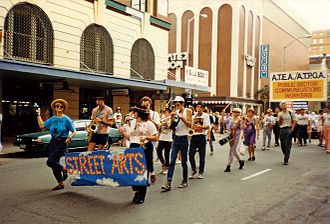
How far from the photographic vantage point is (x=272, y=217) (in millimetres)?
5031

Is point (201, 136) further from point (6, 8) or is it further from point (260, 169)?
point (6, 8)

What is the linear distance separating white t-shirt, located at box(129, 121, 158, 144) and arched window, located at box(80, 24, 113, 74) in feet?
46.4

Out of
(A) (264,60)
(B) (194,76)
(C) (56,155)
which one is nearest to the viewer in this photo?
(C) (56,155)

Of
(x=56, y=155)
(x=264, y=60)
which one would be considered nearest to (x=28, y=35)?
(x=56, y=155)

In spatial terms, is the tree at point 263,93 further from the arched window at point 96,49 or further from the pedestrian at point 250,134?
the pedestrian at point 250,134

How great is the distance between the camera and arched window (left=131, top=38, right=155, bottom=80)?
23703mm

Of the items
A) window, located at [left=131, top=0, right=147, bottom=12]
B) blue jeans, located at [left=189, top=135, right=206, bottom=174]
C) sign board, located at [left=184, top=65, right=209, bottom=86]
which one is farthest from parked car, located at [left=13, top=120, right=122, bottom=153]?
window, located at [left=131, top=0, right=147, bottom=12]

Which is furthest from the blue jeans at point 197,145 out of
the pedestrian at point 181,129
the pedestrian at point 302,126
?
the pedestrian at point 302,126

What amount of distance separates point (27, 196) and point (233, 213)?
3584 millimetres

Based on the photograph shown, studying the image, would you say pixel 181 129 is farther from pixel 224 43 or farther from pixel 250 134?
pixel 224 43

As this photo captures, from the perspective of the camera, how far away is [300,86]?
63.8ft

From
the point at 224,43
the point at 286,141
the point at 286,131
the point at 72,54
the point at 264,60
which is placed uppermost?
the point at 224,43

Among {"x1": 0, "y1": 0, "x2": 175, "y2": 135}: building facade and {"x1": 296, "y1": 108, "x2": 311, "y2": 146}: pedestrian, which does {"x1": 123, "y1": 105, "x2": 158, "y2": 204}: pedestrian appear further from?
{"x1": 296, "y1": 108, "x2": 311, "y2": 146}: pedestrian

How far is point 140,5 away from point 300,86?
1229cm
